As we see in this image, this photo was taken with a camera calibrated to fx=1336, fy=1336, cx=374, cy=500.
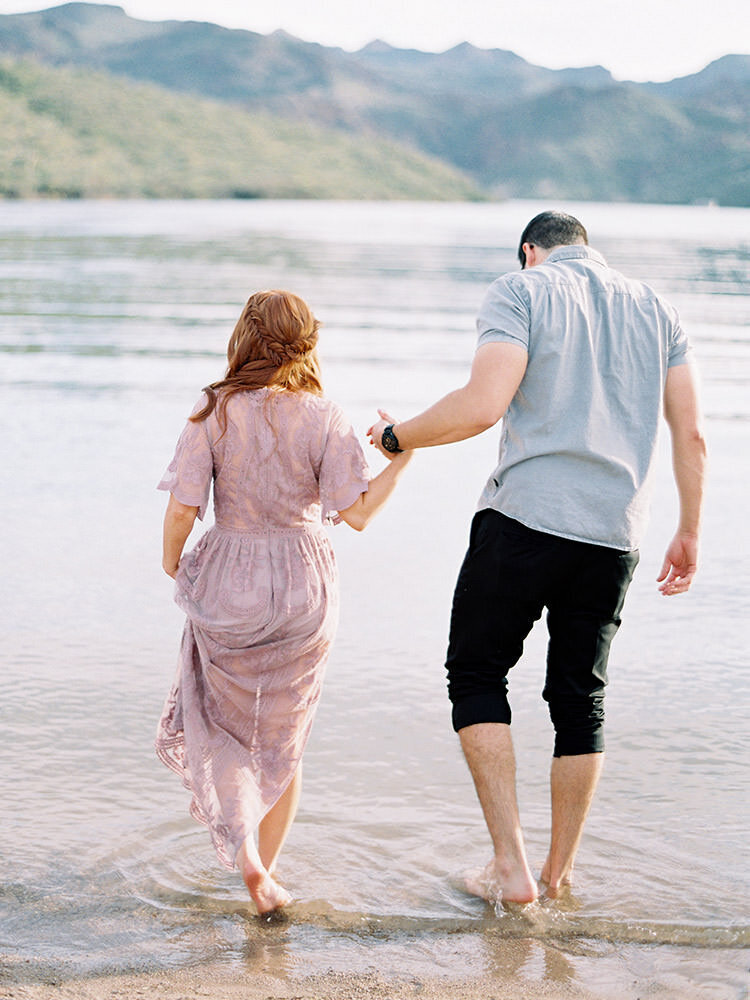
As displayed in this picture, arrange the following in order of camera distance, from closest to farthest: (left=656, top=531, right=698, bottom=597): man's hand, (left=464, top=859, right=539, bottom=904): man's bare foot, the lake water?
the lake water
(left=464, top=859, right=539, bottom=904): man's bare foot
(left=656, top=531, right=698, bottom=597): man's hand

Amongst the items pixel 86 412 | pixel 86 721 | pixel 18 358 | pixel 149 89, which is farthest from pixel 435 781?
pixel 149 89

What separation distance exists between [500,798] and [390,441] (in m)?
1.09

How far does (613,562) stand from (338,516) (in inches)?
31.7

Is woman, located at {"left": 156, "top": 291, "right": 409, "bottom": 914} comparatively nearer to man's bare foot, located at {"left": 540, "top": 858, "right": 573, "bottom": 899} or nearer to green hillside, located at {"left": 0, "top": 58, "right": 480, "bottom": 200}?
man's bare foot, located at {"left": 540, "top": 858, "right": 573, "bottom": 899}

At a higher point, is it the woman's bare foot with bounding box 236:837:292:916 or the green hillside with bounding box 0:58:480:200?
the green hillside with bounding box 0:58:480:200

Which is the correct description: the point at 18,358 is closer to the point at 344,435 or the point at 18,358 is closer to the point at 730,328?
the point at 730,328

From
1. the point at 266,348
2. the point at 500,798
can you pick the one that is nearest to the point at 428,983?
the point at 500,798

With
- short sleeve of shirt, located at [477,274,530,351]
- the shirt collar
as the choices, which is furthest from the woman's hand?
the shirt collar

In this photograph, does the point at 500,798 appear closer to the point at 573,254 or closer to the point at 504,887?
the point at 504,887

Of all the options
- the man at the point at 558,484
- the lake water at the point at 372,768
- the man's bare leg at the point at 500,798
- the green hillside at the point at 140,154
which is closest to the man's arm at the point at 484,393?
the man at the point at 558,484

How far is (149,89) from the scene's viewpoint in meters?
198

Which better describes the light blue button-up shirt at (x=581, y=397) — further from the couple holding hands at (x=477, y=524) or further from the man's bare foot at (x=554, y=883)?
the man's bare foot at (x=554, y=883)

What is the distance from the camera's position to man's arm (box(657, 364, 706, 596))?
3879mm

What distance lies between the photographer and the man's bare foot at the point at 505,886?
12.6 feet
